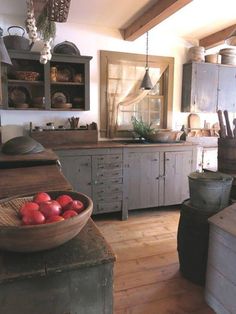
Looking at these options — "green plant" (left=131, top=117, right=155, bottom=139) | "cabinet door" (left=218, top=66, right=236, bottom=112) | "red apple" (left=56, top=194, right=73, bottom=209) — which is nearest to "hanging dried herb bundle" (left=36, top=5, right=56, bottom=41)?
"green plant" (left=131, top=117, right=155, bottom=139)

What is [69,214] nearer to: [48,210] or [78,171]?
[48,210]

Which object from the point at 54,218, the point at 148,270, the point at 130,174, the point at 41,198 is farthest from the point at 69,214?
the point at 130,174

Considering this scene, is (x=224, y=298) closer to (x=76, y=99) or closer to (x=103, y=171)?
(x=103, y=171)

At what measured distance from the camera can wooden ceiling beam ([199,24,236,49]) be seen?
3642 millimetres

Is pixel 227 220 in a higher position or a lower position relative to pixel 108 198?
higher

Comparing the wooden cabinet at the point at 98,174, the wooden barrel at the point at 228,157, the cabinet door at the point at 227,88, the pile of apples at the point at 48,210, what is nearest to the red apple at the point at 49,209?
the pile of apples at the point at 48,210

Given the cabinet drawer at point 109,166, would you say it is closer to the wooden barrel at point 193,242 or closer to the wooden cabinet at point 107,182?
the wooden cabinet at point 107,182

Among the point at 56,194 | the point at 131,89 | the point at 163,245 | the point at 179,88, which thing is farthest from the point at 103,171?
the point at 56,194

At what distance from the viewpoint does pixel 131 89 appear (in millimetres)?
3982

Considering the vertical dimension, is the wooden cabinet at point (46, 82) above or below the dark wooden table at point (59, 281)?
above

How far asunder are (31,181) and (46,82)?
6.46 ft

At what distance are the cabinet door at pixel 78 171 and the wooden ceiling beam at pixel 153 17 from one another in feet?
5.64

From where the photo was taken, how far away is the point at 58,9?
1.90 m

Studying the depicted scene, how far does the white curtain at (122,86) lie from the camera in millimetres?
3873
